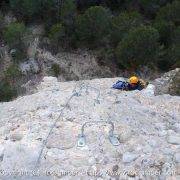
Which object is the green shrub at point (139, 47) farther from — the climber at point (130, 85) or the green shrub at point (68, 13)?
the climber at point (130, 85)

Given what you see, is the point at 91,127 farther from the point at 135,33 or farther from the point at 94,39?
the point at 94,39

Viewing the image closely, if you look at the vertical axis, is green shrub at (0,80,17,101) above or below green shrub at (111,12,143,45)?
below

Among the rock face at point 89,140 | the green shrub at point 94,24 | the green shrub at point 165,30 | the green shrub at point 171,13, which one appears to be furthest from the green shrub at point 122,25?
the rock face at point 89,140

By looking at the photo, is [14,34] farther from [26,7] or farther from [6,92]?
[6,92]

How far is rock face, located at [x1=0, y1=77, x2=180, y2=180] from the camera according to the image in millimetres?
7242

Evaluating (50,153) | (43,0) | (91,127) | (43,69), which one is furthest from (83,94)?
(43,0)

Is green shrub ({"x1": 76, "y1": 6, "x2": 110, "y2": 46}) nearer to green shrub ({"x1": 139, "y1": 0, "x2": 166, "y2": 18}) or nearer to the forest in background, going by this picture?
the forest in background

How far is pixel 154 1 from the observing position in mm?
22281

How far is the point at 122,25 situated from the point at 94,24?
1.30 m

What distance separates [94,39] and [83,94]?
10.9 metres

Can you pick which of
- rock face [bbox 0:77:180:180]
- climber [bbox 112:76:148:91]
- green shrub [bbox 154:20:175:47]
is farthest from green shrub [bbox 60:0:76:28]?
rock face [bbox 0:77:180:180]

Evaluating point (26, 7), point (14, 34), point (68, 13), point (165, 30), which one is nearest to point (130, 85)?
point (165, 30)

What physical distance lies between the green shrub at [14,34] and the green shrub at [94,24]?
2.60 meters

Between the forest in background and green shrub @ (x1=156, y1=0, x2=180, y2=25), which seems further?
green shrub @ (x1=156, y1=0, x2=180, y2=25)
